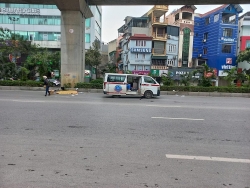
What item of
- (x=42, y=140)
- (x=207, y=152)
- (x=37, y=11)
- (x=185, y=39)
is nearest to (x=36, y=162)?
(x=42, y=140)

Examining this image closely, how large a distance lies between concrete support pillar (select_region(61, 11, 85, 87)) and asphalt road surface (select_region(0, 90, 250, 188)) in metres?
12.9

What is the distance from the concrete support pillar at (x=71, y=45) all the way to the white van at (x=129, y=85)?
5953 mm

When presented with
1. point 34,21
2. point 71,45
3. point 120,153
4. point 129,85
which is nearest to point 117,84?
point 129,85

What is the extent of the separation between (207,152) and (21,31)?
4158 cm

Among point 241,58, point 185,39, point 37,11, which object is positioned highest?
point 37,11

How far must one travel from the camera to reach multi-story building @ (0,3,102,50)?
37.8 metres

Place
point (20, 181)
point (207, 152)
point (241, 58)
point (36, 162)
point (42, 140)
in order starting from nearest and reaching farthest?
point (20, 181), point (36, 162), point (207, 152), point (42, 140), point (241, 58)

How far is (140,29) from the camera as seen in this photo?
39812mm

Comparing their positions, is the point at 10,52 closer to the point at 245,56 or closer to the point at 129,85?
the point at 129,85

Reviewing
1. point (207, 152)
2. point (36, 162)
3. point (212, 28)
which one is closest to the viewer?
point (36, 162)

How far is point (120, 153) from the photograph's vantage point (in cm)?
443

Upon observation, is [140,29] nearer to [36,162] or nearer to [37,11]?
[37,11]

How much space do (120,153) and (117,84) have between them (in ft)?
34.5

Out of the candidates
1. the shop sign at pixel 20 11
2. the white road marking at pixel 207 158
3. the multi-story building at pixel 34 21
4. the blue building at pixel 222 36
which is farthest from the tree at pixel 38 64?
the blue building at pixel 222 36
